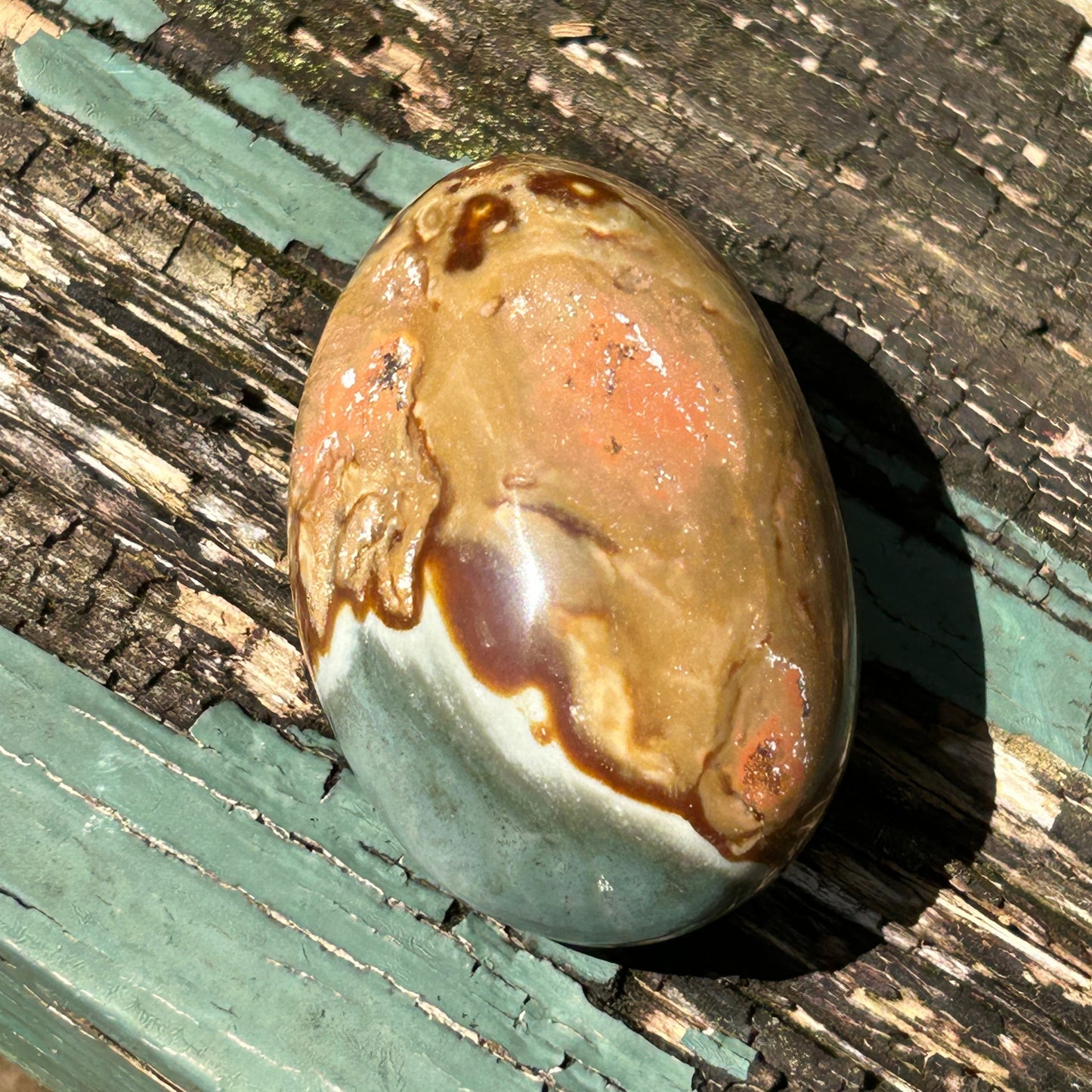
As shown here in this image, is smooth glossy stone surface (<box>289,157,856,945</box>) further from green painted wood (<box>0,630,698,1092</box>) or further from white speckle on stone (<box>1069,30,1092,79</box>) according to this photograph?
white speckle on stone (<box>1069,30,1092,79</box>)

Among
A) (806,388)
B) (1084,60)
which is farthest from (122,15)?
(1084,60)

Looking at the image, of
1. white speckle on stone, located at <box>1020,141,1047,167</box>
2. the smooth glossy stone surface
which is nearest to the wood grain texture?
white speckle on stone, located at <box>1020,141,1047,167</box>

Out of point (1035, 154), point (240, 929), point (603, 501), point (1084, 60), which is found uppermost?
point (1084, 60)

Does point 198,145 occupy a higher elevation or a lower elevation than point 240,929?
higher

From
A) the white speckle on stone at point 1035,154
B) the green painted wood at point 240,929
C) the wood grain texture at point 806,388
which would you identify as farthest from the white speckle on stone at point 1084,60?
the green painted wood at point 240,929

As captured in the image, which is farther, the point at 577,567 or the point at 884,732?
the point at 884,732

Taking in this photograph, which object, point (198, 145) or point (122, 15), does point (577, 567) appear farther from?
point (122, 15)

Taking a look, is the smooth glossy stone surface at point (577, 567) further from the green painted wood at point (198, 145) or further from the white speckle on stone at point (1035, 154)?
the white speckle on stone at point (1035, 154)
